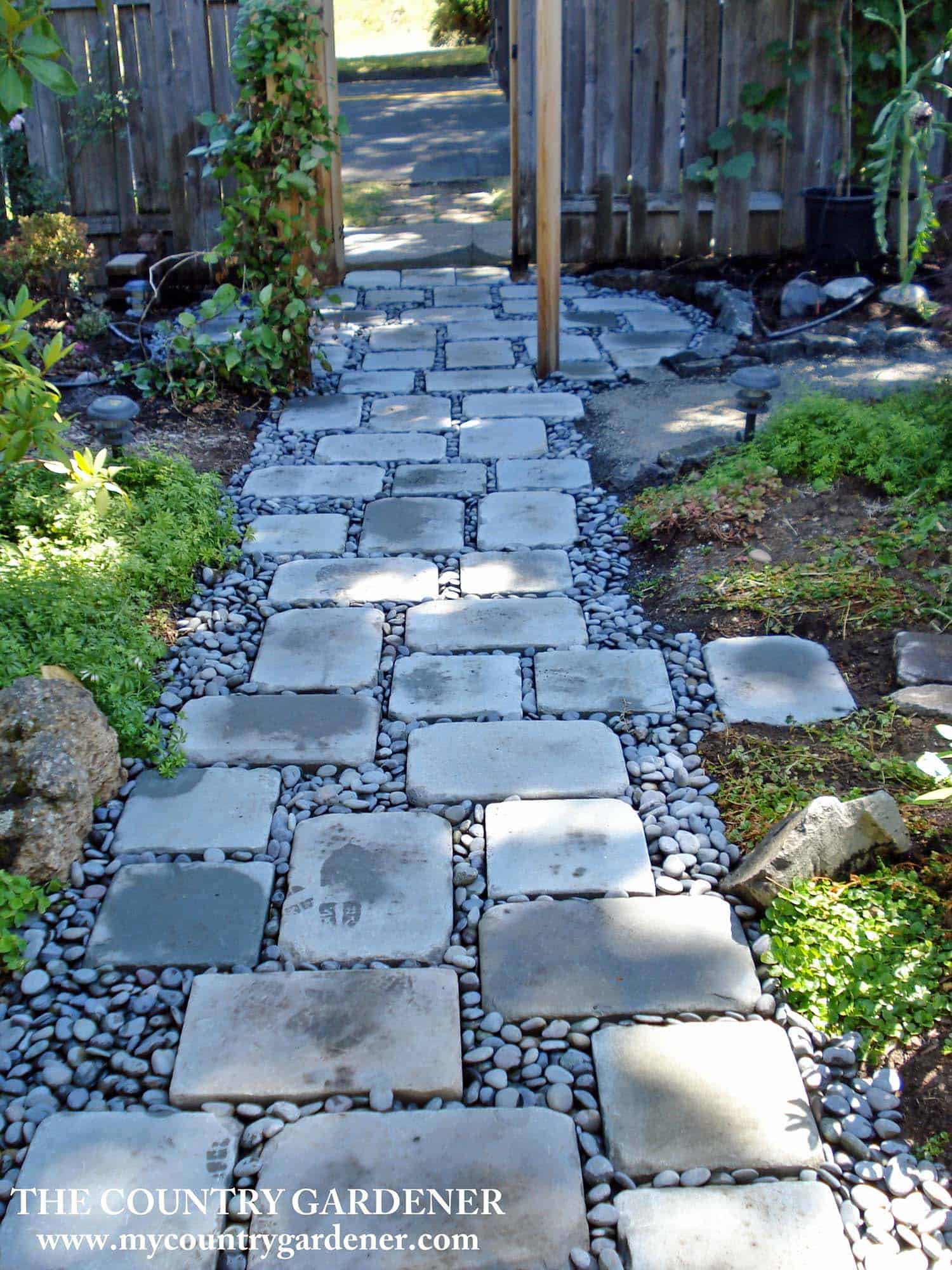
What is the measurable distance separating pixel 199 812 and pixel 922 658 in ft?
6.00

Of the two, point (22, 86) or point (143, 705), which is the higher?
point (22, 86)

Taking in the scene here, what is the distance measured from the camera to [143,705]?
283cm

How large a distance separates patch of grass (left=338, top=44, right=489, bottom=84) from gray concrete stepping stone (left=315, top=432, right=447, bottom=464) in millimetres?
12921

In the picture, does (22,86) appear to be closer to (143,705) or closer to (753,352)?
(143,705)

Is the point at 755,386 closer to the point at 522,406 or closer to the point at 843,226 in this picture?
the point at 522,406

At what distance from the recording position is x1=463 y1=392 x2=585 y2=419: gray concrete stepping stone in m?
4.97

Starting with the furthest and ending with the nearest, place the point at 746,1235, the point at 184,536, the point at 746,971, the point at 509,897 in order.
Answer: the point at 184,536
the point at 509,897
the point at 746,971
the point at 746,1235

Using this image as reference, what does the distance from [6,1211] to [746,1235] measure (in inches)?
41.3

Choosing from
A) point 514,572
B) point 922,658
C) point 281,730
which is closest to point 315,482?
point 514,572

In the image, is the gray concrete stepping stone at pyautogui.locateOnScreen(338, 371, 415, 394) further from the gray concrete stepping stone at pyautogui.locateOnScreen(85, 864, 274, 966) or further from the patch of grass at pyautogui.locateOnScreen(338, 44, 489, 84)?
the patch of grass at pyautogui.locateOnScreen(338, 44, 489, 84)

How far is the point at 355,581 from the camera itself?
3.57 meters

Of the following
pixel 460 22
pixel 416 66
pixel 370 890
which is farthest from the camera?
pixel 460 22

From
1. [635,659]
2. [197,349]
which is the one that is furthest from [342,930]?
[197,349]

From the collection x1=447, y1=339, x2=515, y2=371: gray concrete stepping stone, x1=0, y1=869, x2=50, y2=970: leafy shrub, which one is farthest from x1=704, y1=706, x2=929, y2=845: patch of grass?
x1=447, y1=339, x2=515, y2=371: gray concrete stepping stone
